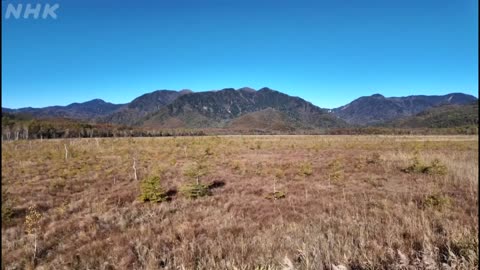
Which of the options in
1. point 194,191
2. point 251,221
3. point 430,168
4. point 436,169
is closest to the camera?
point 251,221

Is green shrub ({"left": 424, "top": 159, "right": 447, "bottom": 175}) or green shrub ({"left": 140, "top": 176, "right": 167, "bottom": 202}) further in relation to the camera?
green shrub ({"left": 424, "top": 159, "right": 447, "bottom": 175})

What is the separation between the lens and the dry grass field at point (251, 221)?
498 cm

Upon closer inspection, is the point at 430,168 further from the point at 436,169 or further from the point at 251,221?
the point at 251,221

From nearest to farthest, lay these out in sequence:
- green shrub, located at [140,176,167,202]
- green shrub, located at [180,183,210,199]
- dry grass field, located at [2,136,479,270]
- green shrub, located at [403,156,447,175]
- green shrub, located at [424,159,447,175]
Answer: dry grass field, located at [2,136,479,270], green shrub, located at [140,176,167,202], green shrub, located at [180,183,210,199], green shrub, located at [424,159,447,175], green shrub, located at [403,156,447,175]

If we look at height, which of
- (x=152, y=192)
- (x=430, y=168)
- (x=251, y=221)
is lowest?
(x=251, y=221)

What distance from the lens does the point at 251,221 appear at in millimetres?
9859

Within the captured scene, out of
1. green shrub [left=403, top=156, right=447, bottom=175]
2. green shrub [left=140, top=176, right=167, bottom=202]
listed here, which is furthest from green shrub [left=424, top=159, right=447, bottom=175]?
green shrub [left=140, top=176, right=167, bottom=202]

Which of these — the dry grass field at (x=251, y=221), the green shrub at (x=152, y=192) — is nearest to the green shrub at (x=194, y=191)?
the dry grass field at (x=251, y=221)

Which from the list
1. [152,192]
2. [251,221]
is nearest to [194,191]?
Result: [152,192]

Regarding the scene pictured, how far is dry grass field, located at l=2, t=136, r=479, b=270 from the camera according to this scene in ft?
16.4

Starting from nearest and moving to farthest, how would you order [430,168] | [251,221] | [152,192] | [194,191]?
[251,221], [152,192], [194,191], [430,168]

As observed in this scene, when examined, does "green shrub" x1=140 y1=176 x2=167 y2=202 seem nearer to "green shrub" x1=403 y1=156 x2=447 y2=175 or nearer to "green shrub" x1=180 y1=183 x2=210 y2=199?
"green shrub" x1=180 y1=183 x2=210 y2=199

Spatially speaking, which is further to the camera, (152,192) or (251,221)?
(152,192)

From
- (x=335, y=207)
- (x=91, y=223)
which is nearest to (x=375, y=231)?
(x=335, y=207)
